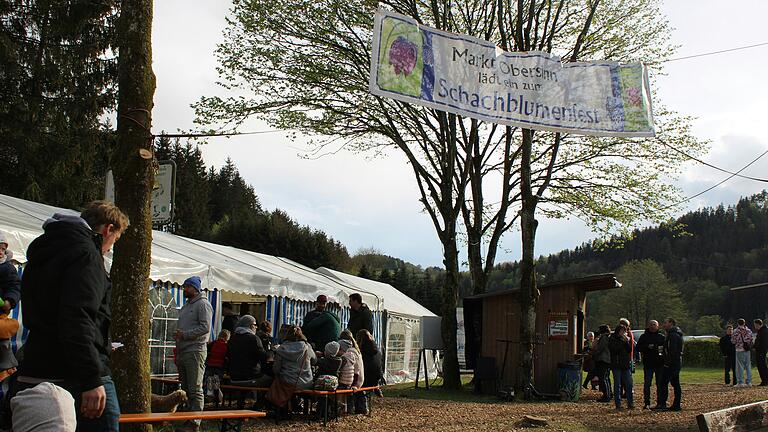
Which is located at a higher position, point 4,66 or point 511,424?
point 4,66

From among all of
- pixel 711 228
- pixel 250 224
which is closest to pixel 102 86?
pixel 250 224

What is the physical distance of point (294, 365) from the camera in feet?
34.5

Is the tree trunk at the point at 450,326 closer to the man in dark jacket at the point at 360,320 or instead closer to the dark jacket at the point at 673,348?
the dark jacket at the point at 673,348

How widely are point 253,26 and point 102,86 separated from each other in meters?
5.48

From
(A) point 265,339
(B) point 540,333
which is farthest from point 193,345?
(B) point 540,333

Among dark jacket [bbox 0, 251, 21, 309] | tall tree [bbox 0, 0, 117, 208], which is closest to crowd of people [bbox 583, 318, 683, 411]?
dark jacket [bbox 0, 251, 21, 309]

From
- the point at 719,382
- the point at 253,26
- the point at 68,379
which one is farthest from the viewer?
the point at 719,382

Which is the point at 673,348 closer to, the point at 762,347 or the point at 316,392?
the point at 316,392

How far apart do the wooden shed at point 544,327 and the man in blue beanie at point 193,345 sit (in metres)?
10.4

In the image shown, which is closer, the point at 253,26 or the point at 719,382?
the point at 253,26

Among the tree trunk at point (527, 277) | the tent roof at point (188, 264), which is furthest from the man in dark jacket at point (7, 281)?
the tree trunk at point (527, 277)

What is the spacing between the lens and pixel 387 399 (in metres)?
15.6

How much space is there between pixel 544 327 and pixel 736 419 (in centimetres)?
864

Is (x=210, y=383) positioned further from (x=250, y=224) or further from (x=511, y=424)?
(x=250, y=224)
